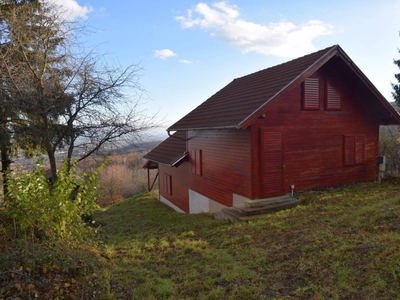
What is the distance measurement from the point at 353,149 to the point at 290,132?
328 cm

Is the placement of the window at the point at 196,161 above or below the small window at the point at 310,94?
below

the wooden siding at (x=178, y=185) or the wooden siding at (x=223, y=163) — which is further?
the wooden siding at (x=178, y=185)

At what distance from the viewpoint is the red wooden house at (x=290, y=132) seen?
30.3ft

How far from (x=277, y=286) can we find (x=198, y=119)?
9.07 metres

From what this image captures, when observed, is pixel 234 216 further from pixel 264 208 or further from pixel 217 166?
pixel 217 166

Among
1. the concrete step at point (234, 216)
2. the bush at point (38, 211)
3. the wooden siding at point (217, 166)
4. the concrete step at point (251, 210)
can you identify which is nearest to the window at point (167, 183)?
the wooden siding at point (217, 166)

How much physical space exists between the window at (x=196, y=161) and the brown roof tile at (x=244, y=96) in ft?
3.96

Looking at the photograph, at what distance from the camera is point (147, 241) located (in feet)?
24.5

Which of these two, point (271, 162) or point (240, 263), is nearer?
point (240, 263)

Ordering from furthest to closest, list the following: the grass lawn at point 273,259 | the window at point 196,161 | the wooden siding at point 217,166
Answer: the window at point 196,161 < the wooden siding at point 217,166 < the grass lawn at point 273,259

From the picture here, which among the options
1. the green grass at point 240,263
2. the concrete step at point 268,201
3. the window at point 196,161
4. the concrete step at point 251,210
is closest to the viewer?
the green grass at point 240,263

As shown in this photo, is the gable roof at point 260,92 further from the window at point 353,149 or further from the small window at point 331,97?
the window at point 353,149

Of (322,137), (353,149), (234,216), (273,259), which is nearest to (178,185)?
(234,216)

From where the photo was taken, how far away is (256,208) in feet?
29.1
